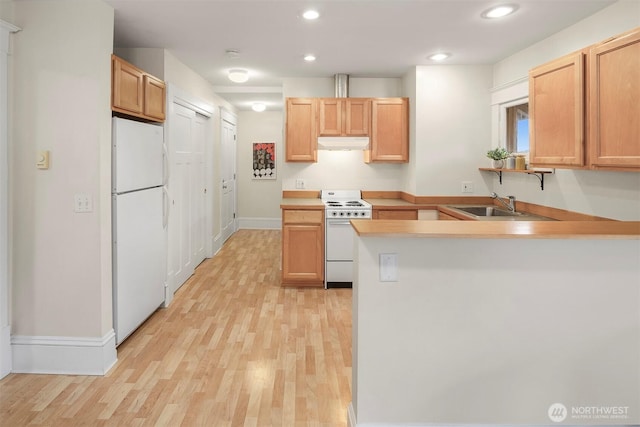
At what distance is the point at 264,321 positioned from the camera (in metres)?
3.92

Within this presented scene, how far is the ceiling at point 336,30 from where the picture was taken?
3.10 m

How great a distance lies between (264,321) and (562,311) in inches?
98.4

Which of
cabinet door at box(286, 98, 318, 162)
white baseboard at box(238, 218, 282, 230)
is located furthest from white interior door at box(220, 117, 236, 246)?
cabinet door at box(286, 98, 318, 162)

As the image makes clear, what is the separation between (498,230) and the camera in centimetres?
203

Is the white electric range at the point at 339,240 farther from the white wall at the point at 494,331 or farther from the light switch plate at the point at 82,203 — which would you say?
the white wall at the point at 494,331

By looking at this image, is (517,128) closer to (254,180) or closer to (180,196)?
(180,196)

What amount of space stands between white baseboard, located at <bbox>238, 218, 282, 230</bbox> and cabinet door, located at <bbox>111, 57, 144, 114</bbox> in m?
5.75

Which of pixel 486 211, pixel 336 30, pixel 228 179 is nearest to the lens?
pixel 336 30

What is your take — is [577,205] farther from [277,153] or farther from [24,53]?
[277,153]

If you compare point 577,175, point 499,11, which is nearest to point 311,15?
point 499,11

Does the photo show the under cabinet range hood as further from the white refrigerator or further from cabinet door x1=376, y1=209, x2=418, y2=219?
the white refrigerator

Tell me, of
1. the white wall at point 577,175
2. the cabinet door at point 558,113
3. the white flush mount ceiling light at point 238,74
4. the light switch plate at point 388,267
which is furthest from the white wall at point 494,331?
the white flush mount ceiling light at point 238,74

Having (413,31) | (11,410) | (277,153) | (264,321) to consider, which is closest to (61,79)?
(11,410)

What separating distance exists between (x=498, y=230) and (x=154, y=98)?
308cm
